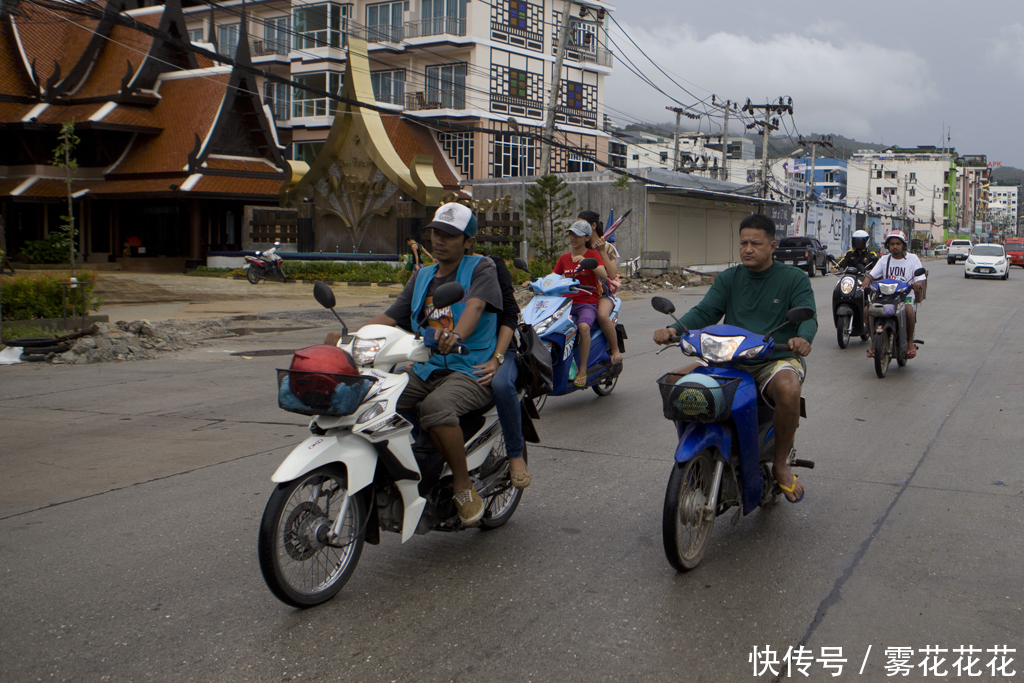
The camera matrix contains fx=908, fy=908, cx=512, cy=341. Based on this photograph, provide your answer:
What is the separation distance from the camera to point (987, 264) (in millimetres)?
33844

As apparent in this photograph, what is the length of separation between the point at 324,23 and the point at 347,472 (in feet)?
166

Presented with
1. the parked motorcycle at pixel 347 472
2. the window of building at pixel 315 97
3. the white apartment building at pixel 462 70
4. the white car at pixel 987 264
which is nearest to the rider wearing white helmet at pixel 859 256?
the parked motorcycle at pixel 347 472

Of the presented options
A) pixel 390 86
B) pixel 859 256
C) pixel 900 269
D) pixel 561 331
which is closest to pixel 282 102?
pixel 390 86

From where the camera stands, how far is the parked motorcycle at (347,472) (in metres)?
3.65

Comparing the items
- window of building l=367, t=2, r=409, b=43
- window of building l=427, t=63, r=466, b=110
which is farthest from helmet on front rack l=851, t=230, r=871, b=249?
window of building l=367, t=2, r=409, b=43

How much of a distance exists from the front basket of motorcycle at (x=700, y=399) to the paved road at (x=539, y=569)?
0.77m

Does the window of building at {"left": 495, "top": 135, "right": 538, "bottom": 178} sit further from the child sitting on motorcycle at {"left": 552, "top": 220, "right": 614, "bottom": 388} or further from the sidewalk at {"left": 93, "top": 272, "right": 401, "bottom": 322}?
the child sitting on motorcycle at {"left": 552, "top": 220, "right": 614, "bottom": 388}

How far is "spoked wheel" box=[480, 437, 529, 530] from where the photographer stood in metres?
4.78

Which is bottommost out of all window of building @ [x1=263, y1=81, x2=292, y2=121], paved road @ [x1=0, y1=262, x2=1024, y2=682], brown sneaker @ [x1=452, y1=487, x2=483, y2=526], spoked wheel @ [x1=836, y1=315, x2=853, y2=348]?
paved road @ [x1=0, y1=262, x2=1024, y2=682]

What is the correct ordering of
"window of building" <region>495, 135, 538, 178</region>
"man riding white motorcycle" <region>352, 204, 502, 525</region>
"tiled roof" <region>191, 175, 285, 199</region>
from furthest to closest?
"window of building" <region>495, 135, 538, 178</region> < "tiled roof" <region>191, 175, 285, 199</region> < "man riding white motorcycle" <region>352, 204, 502, 525</region>

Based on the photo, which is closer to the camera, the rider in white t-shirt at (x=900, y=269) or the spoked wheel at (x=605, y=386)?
the spoked wheel at (x=605, y=386)

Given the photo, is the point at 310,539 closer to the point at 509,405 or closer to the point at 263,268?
the point at 509,405

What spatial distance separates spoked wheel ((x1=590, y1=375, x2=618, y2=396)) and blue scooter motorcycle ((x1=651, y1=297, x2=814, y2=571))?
4590mm

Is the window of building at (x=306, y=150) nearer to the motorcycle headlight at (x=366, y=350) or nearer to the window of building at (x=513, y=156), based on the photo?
the window of building at (x=513, y=156)
